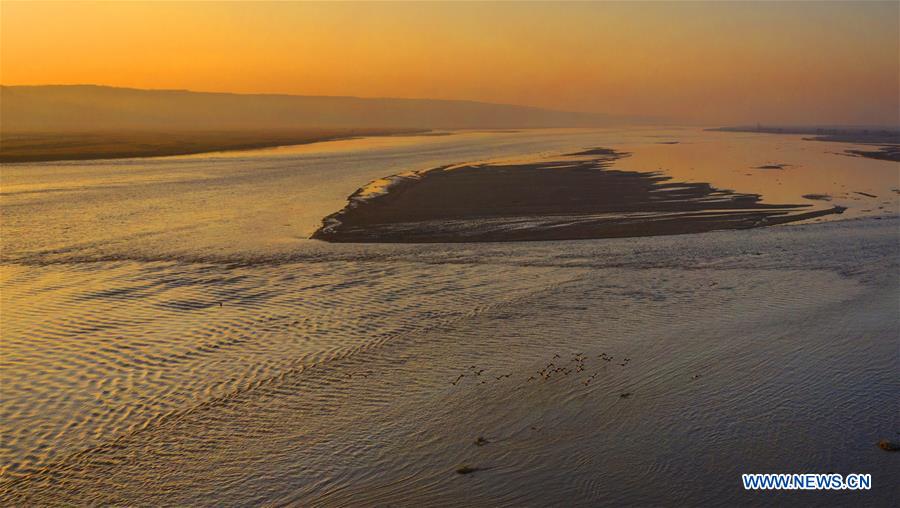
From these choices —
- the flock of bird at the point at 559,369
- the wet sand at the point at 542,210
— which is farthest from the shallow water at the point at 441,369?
the wet sand at the point at 542,210

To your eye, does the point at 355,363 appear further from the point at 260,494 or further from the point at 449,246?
the point at 449,246

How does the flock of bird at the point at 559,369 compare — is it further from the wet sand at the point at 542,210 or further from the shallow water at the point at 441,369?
the wet sand at the point at 542,210

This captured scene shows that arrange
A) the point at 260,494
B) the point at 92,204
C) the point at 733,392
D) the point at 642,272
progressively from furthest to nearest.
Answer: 1. the point at 92,204
2. the point at 642,272
3. the point at 733,392
4. the point at 260,494

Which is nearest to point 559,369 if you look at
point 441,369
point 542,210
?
point 441,369

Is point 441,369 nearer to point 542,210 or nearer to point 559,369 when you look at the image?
point 559,369

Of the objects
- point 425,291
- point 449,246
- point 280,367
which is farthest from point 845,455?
point 449,246

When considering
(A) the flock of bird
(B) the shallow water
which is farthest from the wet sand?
(A) the flock of bird

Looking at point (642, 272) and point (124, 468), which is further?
point (642, 272)
